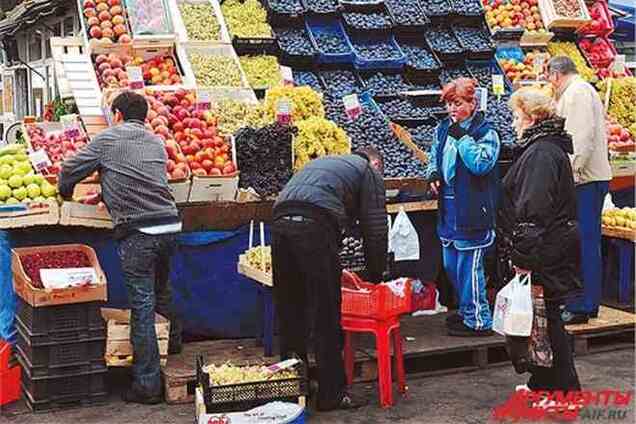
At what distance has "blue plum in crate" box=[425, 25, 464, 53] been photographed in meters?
8.72

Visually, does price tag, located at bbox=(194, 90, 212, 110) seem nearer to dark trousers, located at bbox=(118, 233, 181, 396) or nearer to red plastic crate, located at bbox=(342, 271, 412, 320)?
dark trousers, located at bbox=(118, 233, 181, 396)

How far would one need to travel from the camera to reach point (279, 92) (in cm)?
696

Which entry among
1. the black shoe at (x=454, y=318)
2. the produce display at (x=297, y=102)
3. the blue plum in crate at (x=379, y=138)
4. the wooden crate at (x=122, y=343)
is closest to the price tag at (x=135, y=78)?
the produce display at (x=297, y=102)

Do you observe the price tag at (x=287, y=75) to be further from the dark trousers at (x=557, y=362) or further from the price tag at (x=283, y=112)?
the dark trousers at (x=557, y=362)

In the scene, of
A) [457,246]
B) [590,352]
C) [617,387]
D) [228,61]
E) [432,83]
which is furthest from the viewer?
[432,83]

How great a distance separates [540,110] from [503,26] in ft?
14.7

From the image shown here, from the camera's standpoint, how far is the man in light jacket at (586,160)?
655 cm

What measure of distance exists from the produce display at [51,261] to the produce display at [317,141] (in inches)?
63.7

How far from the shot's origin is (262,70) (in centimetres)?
794

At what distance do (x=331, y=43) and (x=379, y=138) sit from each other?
5.15 feet

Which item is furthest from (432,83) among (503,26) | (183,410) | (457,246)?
(183,410)

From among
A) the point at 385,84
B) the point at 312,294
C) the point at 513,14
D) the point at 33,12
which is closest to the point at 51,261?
the point at 312,294

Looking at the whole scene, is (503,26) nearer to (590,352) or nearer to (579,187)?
(579,187)

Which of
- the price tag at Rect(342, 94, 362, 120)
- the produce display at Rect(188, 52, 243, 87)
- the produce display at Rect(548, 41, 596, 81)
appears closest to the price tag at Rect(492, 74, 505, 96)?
the produce display at Rect(548, 41, 596, 81)
